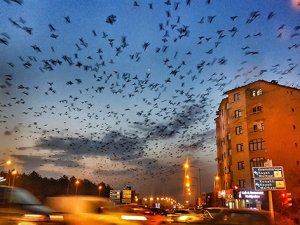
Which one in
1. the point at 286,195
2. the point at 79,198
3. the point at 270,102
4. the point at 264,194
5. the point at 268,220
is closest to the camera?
the point at 268,220

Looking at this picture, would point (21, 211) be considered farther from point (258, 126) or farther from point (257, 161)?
point (258, 126)

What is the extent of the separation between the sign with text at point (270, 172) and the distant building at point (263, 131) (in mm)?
39528

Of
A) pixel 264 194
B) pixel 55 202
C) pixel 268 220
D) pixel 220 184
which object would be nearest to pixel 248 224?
pixel 268 220

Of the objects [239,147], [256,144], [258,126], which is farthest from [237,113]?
[256,144]

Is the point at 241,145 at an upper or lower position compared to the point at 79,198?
upper

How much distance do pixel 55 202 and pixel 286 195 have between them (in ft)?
53.1

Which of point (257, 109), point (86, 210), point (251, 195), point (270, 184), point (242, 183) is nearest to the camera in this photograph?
point (86, 210)

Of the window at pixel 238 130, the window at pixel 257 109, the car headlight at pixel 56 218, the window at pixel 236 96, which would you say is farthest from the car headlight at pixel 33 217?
the window at pixel 236 96

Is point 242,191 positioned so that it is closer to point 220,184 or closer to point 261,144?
A: point 261,144

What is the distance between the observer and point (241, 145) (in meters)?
62.4

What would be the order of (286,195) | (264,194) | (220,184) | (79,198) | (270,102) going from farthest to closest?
(220,184), (270,102), (264,194), (286,195), (79,198)

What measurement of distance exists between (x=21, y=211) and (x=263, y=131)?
53430mm

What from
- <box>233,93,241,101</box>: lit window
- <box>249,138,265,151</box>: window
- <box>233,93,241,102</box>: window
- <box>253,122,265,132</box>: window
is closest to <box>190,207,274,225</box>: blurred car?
<box>249,138,265,151</box>: window

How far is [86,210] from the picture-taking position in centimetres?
1370
